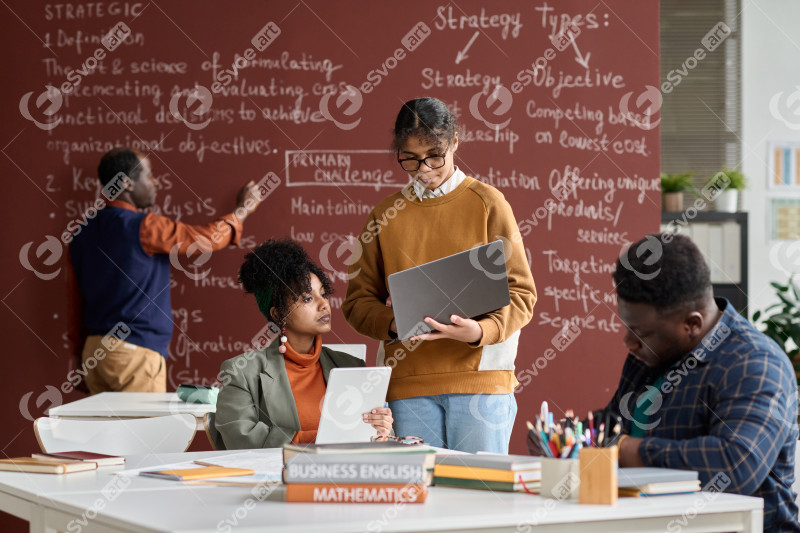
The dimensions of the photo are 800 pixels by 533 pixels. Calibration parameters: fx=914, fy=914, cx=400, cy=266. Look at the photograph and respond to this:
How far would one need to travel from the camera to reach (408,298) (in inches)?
94.1

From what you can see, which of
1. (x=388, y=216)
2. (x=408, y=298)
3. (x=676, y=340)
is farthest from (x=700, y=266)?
(x=388, y=216)

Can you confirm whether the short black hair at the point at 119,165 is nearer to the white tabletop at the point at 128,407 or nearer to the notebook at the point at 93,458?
the white tabletop at the point at 128,407

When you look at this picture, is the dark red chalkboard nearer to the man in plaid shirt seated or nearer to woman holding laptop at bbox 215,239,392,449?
woman holding laptop at bbox 215,239,392,449

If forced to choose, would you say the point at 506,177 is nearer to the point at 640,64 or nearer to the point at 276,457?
the point at 640,64

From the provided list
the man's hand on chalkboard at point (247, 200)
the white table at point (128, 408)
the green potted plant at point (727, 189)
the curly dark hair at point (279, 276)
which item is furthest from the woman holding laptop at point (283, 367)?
the green potted plant at point (727, 189)

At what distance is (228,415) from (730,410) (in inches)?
51.1

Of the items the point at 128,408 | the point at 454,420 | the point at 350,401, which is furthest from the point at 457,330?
the point at 128,408

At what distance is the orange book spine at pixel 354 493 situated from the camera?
1454 millimetres

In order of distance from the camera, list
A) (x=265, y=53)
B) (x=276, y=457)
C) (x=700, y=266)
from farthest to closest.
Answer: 1. (x=265, y=53)
2. (x=276, y=457)
3. (x=700, y=266)

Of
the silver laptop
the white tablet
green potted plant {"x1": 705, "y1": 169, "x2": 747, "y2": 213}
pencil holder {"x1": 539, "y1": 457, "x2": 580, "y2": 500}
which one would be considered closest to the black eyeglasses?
the silver laptop

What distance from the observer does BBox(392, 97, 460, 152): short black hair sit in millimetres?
2535

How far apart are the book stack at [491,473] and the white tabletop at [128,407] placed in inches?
54.0

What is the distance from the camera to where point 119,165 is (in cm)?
390

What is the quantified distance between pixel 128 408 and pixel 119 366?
34.4 inches
